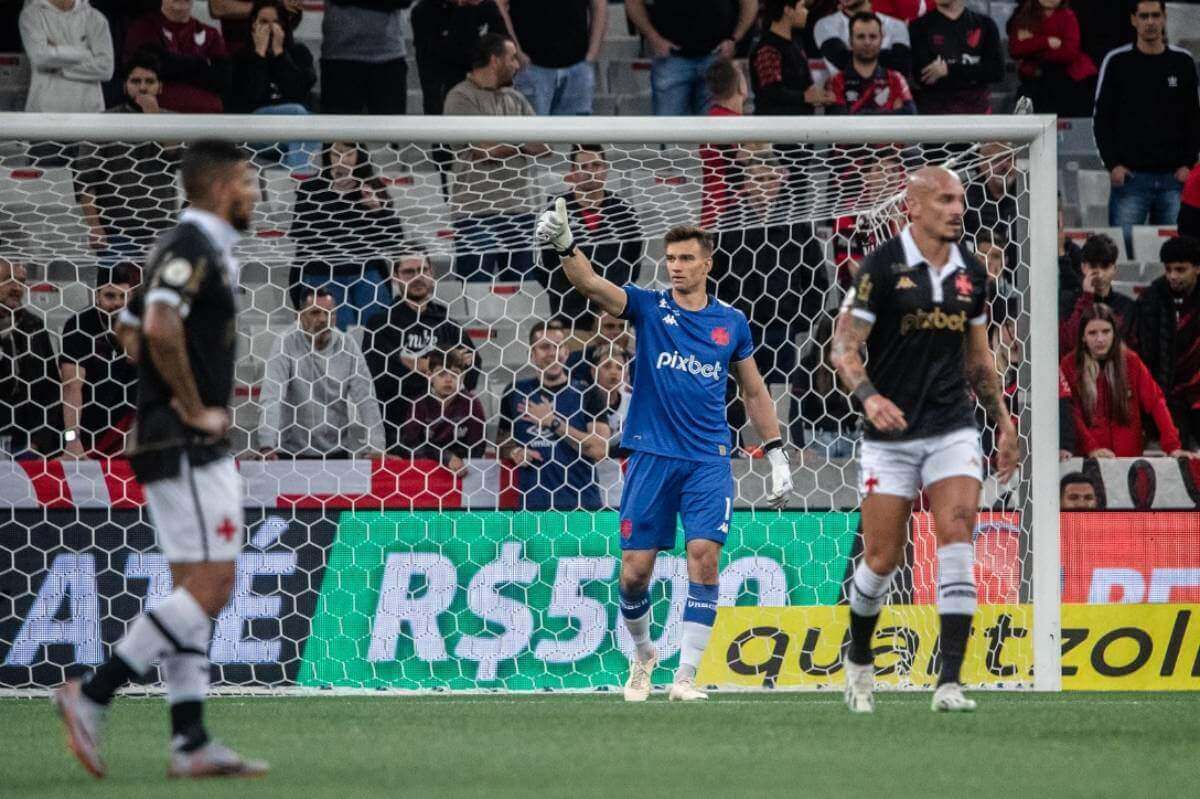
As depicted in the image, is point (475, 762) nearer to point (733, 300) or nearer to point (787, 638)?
point (787, 638)

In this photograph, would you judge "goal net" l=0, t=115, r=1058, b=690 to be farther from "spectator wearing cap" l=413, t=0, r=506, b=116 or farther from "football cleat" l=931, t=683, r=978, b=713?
"spectator wearing cap" l=413, t=0, r=506, b=116

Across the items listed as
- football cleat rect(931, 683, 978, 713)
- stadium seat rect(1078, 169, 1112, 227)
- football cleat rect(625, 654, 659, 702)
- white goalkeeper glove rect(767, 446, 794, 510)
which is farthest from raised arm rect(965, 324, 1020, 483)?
stadium seat rect(1078, 169, 1112, 227)

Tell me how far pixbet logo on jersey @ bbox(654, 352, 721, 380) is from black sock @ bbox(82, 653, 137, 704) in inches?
150

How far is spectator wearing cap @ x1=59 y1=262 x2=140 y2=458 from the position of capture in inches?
404

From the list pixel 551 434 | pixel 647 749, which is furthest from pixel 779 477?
pixel 647 749

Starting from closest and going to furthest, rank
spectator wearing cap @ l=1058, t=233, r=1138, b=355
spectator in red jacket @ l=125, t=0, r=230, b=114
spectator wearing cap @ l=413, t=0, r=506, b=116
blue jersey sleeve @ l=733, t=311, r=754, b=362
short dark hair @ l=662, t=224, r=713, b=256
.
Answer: short dark hair @ l=662, t=224, r=713, b=256 → blue jersey sleeve @ l=733, t=311, r=754, b=362 → spectator wearing cap @ l=1058, t=233, r=1138, b=355 → spectator in red jacket @ l=125, t=0, r=230, b=114 → spectator wearing cap @ l=413, t=0, r=506, b=116

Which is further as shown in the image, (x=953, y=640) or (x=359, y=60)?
(x=359, y=60)

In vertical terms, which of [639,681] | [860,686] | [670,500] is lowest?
[639,681]

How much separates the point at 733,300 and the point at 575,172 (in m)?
1.35

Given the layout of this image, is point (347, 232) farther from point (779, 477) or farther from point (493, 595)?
point (779, 477)

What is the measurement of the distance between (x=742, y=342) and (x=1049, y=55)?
24.5 feet

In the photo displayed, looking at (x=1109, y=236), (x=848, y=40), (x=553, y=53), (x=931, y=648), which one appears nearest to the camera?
(x=931, y=648)

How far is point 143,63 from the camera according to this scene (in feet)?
40.4

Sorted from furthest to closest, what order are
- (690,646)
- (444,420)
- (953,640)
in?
1. (444,420)
2. (690,646)
3. (953,640)
